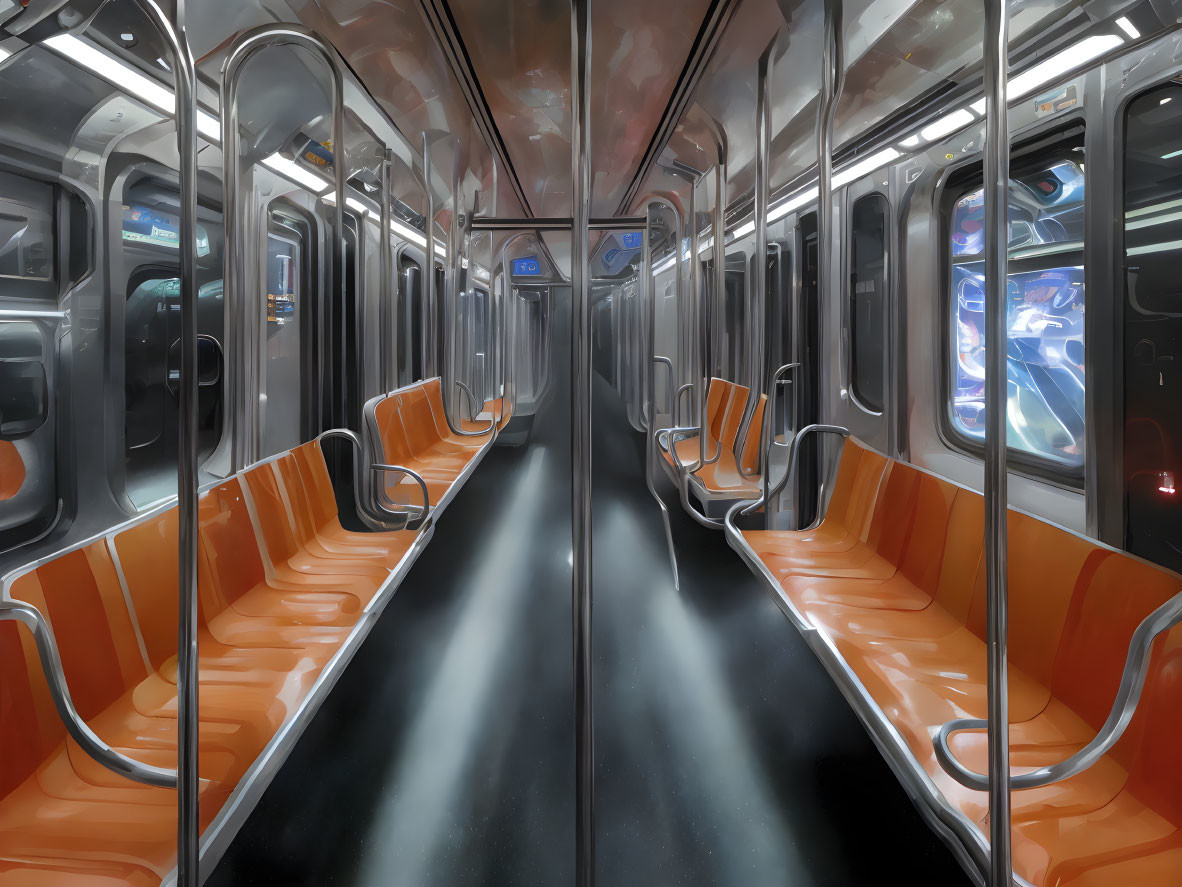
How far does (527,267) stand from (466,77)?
46 centimetres

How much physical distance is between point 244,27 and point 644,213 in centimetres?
86

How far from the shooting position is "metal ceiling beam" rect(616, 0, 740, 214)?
4.35ft

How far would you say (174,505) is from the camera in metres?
1.10

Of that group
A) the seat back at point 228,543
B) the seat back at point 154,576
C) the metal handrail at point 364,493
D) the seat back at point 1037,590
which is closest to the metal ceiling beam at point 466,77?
the metal handrail at point 364,493

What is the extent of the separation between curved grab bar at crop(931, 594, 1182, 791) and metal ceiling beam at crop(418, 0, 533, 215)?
155cm

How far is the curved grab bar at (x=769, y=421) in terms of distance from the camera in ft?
5.11

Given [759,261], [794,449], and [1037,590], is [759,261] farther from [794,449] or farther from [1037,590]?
[1037,590]

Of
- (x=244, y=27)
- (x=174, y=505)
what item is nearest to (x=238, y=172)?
(x=244, y=27)

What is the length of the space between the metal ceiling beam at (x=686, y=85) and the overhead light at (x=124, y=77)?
865 mm

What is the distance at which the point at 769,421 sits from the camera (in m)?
1.58

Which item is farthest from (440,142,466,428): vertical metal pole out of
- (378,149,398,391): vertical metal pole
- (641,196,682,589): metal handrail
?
(641,196,682,589): metal handrail

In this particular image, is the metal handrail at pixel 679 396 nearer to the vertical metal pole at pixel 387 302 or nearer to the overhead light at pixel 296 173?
the vertical metal pole at pixel 387 302

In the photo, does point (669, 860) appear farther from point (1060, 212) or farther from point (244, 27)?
point (244, 27)

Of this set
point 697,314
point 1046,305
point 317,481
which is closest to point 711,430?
point 697,314
